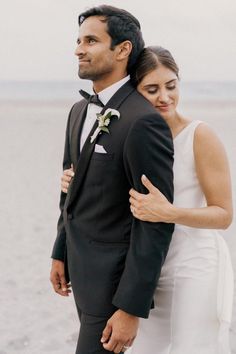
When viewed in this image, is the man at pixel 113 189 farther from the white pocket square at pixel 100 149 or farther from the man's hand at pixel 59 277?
the man's hand at pixel 59 277

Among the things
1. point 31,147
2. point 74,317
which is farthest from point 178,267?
point 31,147

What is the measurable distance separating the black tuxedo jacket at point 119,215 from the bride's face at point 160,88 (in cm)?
14

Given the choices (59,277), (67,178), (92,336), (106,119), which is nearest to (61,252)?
(59,277)

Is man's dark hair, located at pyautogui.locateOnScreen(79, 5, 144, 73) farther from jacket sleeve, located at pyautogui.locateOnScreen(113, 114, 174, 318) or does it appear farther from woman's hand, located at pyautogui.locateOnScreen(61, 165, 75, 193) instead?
woman's hand, located at pyautogui.locateOnScreen(61, 165, 75, 193)

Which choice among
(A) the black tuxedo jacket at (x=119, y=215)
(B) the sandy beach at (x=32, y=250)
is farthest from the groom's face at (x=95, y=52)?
(B) the sandy beach at (x=32, y=250)

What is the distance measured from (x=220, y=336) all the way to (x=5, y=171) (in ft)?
29.1

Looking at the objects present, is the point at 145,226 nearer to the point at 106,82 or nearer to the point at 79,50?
the point at 106,82

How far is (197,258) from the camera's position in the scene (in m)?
2.67

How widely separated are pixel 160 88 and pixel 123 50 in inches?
11.1

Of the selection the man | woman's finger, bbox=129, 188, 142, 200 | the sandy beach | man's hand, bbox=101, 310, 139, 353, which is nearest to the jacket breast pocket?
the man

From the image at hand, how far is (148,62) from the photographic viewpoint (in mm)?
2586

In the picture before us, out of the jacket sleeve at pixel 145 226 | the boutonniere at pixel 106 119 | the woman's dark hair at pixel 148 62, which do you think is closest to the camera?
the jacket sleeve at pixel 145 226

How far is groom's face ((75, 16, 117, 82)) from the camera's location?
2436 millimetres

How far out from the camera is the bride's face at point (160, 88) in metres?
2.61
